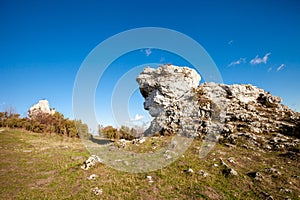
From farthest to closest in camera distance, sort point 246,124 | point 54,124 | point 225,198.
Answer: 1. point 54,124
2. point 246,124
3. point 225,198

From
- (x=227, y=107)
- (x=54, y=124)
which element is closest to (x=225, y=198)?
(x=227, y=107)

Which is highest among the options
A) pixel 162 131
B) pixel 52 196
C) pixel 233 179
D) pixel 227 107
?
pixel 227 107

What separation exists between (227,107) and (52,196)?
28692 mm

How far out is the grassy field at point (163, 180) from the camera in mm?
9562

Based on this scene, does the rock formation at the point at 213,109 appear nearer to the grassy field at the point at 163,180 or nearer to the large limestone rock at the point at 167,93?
the large limestone rock at the point at 167,93

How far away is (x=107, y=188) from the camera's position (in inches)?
407

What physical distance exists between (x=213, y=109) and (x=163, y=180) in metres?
21.2

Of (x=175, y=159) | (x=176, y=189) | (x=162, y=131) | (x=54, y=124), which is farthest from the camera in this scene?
(x=54, y=124)

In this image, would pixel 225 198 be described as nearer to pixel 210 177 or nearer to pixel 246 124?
pixel 210 177

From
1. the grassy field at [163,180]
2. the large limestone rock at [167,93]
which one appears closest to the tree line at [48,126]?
the large limestone rock at [167,93]

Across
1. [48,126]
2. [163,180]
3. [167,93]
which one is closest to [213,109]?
[167,93]

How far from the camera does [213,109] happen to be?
95.6 feet

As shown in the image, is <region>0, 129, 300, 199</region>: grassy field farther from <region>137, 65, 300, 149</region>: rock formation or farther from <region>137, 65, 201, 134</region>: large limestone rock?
<region>137, 65, 201, 134</region>: large limestone rock

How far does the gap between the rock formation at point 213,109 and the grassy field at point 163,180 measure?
713 centimetres
